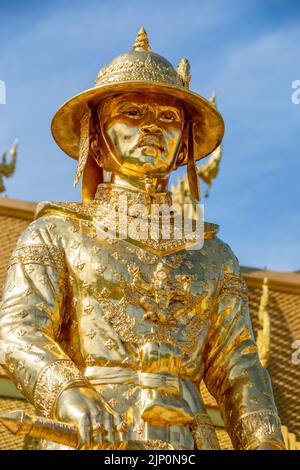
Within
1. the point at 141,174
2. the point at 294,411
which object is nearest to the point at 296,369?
the point at 294,411

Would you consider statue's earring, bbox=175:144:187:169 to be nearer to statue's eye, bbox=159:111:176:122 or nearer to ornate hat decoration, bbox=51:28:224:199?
ornate hat decoration, bbox=51:28:224:199

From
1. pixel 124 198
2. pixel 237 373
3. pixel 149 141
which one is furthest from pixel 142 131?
pixel 237 373

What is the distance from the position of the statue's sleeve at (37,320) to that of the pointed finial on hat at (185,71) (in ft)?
3.30

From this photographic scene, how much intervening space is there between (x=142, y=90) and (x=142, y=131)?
0.22 meters

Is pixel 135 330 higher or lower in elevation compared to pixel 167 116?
lower

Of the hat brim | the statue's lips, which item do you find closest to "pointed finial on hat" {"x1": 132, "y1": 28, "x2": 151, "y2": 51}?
the hat brim

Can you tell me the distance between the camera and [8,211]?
12.9m

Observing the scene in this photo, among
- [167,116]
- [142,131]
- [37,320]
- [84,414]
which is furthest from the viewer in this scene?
[167,116]

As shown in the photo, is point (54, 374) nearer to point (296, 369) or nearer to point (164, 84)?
point (164, 84)

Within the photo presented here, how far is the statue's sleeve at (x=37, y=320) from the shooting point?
4.92 m

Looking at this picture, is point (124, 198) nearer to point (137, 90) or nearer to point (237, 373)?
point (137, 90)

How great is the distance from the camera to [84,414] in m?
4.71
